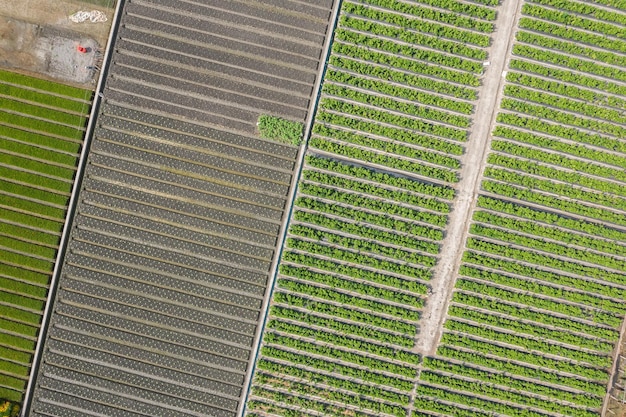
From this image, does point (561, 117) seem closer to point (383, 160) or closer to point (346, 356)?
point (383, 160)

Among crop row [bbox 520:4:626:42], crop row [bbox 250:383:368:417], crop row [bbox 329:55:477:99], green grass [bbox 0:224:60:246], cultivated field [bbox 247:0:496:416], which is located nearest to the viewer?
crop row [bbox 250:383:368:417]

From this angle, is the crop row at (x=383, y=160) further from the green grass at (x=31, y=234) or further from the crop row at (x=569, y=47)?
the green grass at (x=31, y=234)

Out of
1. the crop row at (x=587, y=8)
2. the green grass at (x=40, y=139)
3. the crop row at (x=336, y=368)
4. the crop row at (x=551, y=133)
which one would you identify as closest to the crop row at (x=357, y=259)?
the crop row at (x=336, y=368)

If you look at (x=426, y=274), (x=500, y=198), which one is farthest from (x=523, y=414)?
(x=500, y=198)

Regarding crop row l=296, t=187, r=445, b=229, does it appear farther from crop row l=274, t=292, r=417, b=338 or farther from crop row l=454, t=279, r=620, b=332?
crop row l=274, t=292, r=417, b=338

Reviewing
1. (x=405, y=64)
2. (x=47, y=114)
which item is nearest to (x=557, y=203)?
(x=405, y=64)

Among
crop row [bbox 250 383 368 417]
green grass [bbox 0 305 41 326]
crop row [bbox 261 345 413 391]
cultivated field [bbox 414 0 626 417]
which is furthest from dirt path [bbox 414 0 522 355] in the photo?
green grass [bbox 0 305 41 326]
